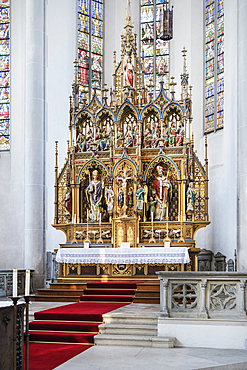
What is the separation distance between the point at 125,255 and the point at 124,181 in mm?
2165

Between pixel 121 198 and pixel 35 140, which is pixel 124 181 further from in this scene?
pixel 35 140

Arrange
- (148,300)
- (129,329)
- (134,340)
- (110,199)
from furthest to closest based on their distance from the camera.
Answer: (110,199), (148,300), (129,329), (134,340)

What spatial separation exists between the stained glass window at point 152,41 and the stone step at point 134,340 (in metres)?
13.0

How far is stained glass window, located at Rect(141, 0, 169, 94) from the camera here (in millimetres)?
19812

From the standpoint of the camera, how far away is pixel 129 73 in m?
14.8

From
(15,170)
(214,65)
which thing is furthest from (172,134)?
(15,170)

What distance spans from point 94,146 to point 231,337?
7872mm

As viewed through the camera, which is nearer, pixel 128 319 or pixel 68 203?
pixel 128 319

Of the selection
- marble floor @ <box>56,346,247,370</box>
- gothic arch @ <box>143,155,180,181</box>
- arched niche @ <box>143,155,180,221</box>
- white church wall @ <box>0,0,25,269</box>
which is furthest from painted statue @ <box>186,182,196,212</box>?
white church wall @ <box>0,0,25,269</box>

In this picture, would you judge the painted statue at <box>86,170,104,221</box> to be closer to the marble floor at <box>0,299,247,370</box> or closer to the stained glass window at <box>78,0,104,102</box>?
the stained glass window at <box>78,0,104,102</box>

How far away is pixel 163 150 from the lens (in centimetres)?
1416

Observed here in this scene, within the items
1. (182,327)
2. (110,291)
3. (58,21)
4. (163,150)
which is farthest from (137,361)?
(58,21)

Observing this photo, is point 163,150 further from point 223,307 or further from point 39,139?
point 223,307

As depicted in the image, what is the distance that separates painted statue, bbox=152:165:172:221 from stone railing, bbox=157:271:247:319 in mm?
5359
